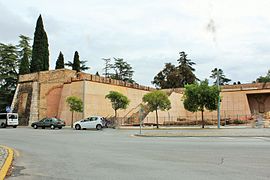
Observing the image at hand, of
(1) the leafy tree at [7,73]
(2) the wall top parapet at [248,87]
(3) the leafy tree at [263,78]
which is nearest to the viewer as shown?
(2) the wall top parapet at [248,87]

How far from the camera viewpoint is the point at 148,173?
27.3 ft

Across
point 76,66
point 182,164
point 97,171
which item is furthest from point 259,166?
point 76,66

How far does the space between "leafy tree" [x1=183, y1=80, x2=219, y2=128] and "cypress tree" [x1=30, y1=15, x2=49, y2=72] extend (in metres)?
31.8

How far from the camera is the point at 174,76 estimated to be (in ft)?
247

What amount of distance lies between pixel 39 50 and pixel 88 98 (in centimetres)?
1782

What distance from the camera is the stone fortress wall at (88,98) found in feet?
151

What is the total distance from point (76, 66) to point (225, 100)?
29.9 meters

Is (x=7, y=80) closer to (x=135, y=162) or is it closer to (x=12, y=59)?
(x=12, y=59)

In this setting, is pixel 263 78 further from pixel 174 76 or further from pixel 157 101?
pixel 157 101

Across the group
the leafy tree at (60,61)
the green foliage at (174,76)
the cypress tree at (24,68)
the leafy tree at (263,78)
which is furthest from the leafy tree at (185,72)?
the cypress tree at (24,68)

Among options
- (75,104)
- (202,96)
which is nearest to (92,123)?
(75,104)

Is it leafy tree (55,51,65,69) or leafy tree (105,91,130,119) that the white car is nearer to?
leafy tree (105,91,130,119)

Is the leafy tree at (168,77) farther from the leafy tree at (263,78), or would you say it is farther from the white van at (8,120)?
the white van at (8,120)

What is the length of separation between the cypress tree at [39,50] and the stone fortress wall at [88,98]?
5.31m
